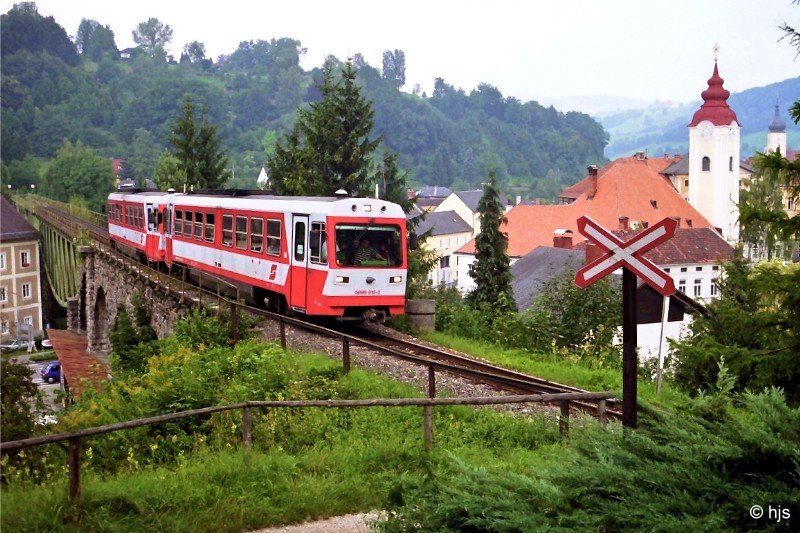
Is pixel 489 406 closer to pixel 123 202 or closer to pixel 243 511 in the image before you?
pixel 243 511

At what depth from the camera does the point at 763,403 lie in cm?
562

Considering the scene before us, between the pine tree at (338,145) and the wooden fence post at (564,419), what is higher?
the pine tree at (338,145)

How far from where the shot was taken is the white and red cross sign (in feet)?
22.6

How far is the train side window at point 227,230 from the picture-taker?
69.3 ft

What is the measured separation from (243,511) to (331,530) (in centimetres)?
69

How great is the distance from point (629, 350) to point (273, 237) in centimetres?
1231

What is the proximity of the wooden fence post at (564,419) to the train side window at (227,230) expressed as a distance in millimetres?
12818

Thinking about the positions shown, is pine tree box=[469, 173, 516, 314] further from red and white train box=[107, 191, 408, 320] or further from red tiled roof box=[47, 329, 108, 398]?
red and white train box=[107, 191, 408, 320]

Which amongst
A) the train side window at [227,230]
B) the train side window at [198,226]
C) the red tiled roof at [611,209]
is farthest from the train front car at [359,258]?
the red tiled roof at [611,209]

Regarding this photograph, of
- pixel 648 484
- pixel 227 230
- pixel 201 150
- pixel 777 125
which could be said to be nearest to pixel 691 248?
pixel 201 150

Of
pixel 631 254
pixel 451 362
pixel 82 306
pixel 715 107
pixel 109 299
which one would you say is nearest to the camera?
pixel 631 254

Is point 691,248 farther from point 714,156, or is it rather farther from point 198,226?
point 198,226

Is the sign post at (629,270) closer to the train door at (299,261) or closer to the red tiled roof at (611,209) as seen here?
the train door at (299,261)

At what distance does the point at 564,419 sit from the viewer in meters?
9.20
